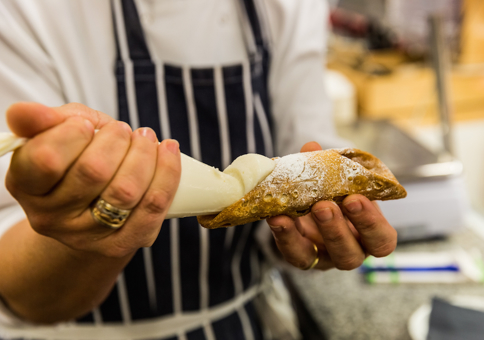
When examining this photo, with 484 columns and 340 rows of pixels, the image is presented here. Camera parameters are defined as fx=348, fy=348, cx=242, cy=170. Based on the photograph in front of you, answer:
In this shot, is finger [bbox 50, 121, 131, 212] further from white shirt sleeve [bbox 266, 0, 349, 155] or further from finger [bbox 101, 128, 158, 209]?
white shirt sleeve [bbox 266, 0, 349, 155]

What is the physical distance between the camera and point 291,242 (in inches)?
23.8

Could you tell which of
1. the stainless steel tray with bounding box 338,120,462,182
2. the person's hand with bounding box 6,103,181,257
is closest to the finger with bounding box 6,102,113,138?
the person's hand with bounding box 6,103,181,257

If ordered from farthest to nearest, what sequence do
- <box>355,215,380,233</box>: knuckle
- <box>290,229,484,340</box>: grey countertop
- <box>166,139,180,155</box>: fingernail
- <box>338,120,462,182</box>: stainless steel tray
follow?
<box>338,120,462,182</box>: stainless steel tray → <box>290,229,484,340</box>: grey countertop → <box>355,215,380,233</box>: knuckle → <box>166,139,180,155</box>: fingernail

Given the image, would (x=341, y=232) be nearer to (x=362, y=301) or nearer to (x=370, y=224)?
(x=370, y=224)

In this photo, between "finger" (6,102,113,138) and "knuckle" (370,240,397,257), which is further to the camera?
"knuckle" (370,240,397,257)

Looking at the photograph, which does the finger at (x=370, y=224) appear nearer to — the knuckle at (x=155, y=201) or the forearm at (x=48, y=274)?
the knuckle at (x=155, y=201)

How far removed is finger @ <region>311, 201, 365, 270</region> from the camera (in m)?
0.56

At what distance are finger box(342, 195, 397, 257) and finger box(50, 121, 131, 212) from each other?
36 cm

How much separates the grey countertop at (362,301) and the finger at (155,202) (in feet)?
2.43

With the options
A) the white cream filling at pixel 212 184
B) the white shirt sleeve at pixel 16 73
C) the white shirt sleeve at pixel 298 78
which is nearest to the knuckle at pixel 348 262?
the white cream filling at pixel 212 184

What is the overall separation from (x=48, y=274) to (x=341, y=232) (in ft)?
1.69

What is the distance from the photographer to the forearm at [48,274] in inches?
22.9

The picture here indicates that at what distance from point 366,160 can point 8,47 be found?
764mm

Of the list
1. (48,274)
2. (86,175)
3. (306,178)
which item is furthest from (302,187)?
(48,274)
